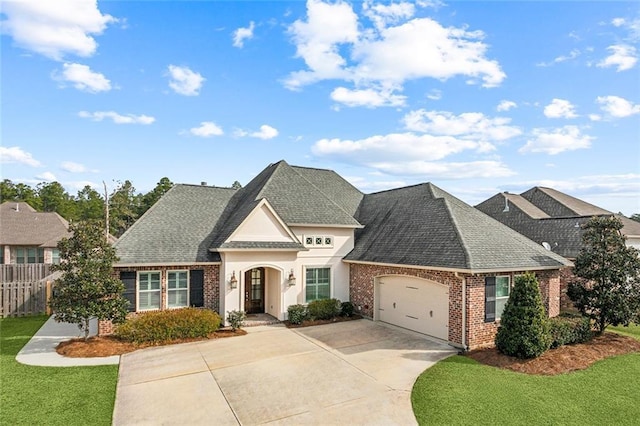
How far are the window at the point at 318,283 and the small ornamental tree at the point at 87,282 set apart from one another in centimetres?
759

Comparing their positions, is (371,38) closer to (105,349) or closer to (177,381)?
(177,381)

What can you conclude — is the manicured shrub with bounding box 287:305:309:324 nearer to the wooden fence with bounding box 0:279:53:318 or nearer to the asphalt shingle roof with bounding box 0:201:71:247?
the wooden fence with bounding box 0:279:53:318

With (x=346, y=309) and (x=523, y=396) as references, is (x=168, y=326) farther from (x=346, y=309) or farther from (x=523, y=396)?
(x=523, y=396)

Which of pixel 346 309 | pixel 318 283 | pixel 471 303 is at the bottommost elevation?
pixel 346 309

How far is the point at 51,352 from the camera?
11203mm

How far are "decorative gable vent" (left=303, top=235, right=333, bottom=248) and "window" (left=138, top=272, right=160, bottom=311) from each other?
258 inches

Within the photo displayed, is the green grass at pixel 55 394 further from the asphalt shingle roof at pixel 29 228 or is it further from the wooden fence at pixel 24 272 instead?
the asphalt shingle roof at pixel 29 228

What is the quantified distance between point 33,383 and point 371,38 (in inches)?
554

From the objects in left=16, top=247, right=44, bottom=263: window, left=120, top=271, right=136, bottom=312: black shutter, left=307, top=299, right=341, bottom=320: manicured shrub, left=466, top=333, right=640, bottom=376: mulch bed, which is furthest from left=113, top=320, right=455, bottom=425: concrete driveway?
left=16, top=247, right=44, bottom=263: window

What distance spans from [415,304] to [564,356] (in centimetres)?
488

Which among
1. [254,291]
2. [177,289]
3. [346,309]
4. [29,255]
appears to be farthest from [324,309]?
[29,255]

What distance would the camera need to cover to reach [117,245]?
45.5 feet

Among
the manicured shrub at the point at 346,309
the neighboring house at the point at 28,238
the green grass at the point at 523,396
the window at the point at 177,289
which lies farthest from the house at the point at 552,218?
the neighboring house at the point at 28,238

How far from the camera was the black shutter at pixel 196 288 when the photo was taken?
14.6 metres
